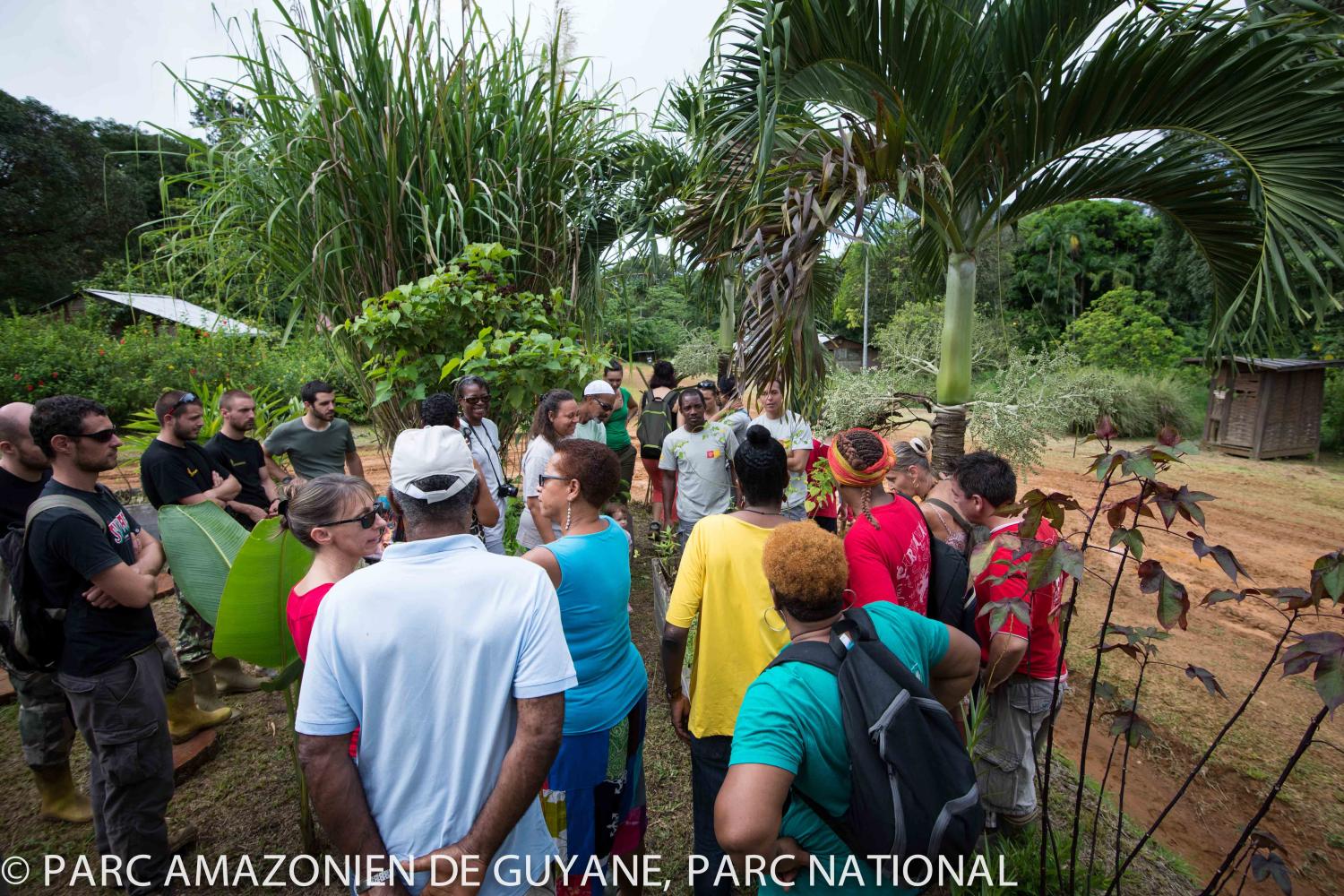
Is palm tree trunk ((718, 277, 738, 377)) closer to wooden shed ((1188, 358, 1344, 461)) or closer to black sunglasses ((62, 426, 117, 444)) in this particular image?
black sunglasses ((62, 426, 117, 444))

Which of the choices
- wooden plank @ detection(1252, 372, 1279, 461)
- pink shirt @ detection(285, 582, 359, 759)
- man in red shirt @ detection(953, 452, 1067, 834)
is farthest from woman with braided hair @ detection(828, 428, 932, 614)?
wooden plank @ detection(1252, 372, 1279, 461)

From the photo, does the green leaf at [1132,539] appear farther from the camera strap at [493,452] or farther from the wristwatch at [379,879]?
the camera strap at [493,452]

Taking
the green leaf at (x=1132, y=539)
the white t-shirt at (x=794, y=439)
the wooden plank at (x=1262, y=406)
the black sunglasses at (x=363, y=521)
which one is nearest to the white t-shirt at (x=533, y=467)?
the black sunglasses at (x=363, y=521)

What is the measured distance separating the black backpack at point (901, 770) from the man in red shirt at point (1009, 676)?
1035mm

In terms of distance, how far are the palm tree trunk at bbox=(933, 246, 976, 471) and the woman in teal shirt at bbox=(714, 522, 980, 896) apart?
247 centimetres

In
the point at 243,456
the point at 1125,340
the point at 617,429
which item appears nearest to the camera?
the point at 243,456

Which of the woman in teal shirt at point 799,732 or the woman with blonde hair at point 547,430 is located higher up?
the woman with blonde hair at point 547,430

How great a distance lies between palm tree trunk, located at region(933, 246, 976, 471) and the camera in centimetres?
393

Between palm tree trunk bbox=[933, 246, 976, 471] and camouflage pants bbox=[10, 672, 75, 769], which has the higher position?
palm tree trunk bbox=[933, 246, 976, 471]

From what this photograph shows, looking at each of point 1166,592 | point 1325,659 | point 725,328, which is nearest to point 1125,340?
point 725,328

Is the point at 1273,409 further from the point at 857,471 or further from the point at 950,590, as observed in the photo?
the point at 857,471

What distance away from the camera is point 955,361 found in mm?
3938

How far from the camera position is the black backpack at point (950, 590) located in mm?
2533

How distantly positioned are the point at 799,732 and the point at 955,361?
3126 mm
